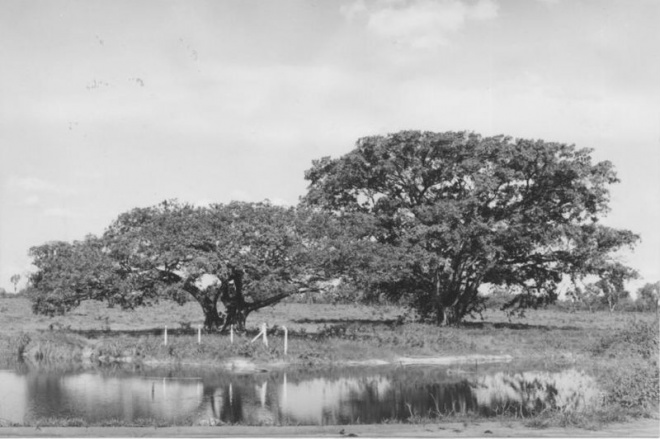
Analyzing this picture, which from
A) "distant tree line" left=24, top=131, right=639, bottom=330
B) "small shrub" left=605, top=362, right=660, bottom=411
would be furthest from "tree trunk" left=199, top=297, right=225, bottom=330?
"small shrub" left=605, top=362, right=660, bottom=411

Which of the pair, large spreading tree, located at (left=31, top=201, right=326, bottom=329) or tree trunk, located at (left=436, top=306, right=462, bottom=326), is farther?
tree trunk, located at (left=436, top=306, right=462, bottom=326)

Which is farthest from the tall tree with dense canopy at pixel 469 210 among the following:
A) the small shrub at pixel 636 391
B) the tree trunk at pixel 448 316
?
the small shrub at pixel 636 391

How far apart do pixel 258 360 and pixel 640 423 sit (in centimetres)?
1561

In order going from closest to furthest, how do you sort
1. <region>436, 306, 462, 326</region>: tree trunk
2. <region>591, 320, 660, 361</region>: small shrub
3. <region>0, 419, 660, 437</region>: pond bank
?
<region>0, 419, 660, 437</region>: pond bank → <region>591, 320, 660, 361</region>: small shrub → <region>436, 306, 462, 326</region>: tree trunk

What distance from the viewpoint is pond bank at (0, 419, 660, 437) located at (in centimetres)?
1391

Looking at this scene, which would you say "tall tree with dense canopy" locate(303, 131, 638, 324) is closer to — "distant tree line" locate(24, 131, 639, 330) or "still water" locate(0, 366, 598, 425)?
"distant tree line" locate(24, 131, 639, 330)

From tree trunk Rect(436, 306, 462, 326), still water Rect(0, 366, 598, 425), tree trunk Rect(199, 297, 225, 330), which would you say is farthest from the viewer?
tree trunk Rect(436, 306, 462, 326)

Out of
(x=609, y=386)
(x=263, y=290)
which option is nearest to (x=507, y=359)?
(x=263, y=290)

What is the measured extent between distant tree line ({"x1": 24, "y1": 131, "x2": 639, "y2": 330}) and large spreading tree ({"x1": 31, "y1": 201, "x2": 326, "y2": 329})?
0.20ft

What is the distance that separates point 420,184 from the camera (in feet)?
135

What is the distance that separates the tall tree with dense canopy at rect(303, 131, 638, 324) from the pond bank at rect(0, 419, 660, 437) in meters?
20.9

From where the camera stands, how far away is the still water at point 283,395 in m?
17.8

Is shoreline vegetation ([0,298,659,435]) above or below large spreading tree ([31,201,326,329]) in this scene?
below

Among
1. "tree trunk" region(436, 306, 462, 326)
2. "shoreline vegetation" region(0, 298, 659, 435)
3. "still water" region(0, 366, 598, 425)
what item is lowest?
"still water" region(0, 366, 598, 425)
